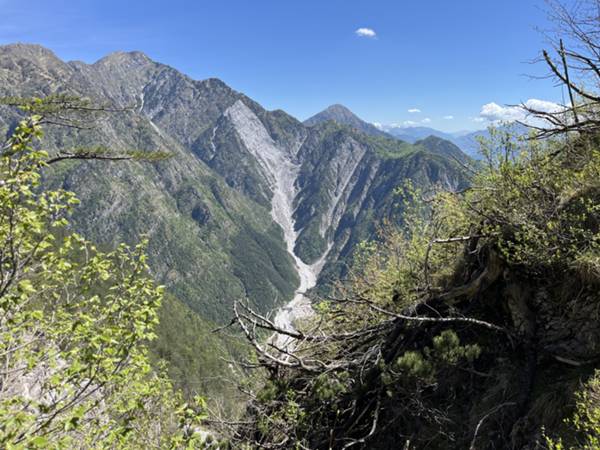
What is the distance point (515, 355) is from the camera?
7418 millimetres

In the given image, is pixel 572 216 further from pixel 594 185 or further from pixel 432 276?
pixel 432 276

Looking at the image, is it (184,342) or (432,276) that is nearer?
(432,276)

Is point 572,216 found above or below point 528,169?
below

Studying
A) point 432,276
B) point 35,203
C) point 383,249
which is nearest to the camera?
point 35,203

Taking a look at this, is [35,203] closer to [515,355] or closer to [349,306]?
[349,306]

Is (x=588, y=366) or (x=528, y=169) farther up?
(x=528, y=169)

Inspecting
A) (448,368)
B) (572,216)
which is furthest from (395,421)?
(572,216)

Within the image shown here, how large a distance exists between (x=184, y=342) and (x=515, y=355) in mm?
176225

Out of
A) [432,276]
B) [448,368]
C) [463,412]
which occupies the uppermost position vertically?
[432,276]

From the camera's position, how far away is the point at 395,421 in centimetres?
801

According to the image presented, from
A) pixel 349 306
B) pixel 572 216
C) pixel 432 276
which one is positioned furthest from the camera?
pixel 349 306

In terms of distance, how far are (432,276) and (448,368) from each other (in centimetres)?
210

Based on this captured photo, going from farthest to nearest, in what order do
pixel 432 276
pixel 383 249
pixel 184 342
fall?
pixel 184 342 < pixel 383 249 < pixel 432 276

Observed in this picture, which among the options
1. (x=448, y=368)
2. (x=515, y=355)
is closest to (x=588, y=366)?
(x=515, y=355)
